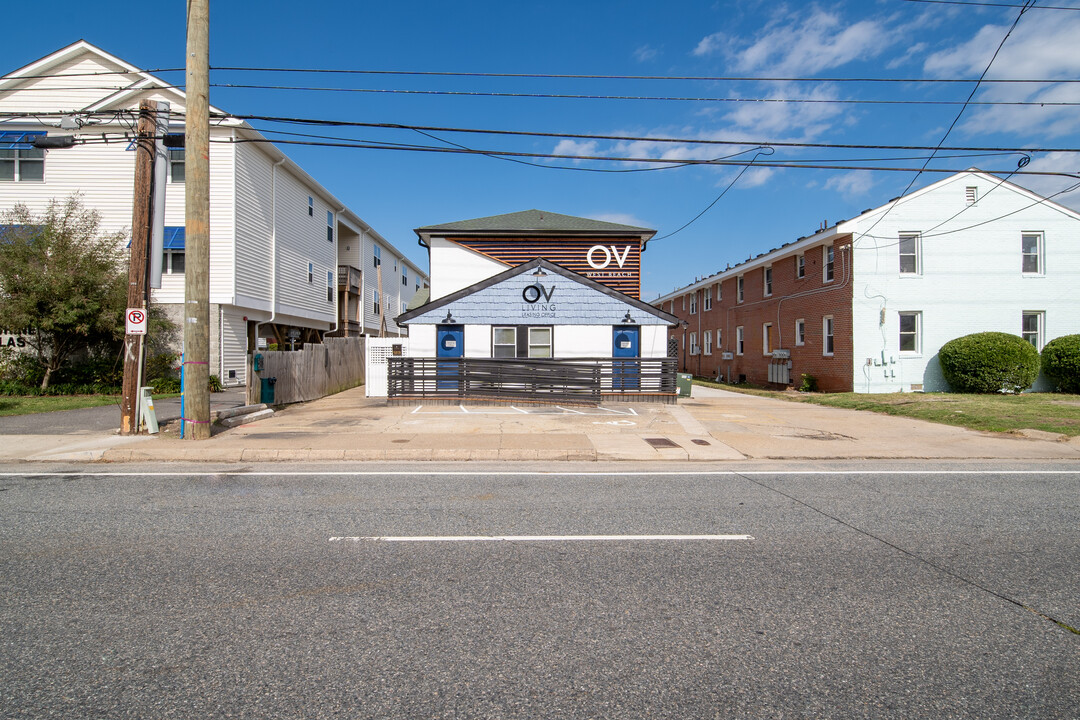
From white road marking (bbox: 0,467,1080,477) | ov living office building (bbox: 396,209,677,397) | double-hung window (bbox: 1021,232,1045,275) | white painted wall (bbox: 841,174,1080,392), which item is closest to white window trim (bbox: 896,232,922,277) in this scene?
white painted wall (bbox: 841,174,1080,392)

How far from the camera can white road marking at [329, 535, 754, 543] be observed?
5387mm

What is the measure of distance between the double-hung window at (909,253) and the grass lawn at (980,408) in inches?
212

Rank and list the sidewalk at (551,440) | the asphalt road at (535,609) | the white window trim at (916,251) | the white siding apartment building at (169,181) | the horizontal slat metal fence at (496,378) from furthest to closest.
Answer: the white window trim at (916,251) → the white siding apartment building at (169,181) → the horizontal slat metal fence at (496,378) → the sidewalk at (551,440) → the asphalt road at (535,609)

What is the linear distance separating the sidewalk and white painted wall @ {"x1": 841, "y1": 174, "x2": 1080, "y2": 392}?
29.6ft

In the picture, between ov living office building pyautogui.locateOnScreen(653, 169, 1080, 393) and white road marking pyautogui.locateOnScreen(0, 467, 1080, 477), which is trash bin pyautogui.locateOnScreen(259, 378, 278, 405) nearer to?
white road marking pyautogui.locateOnScreen(0, 467, 1080, 477)

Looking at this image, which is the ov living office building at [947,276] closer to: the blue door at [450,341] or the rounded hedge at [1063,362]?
the rounded hedge at [1063,362]

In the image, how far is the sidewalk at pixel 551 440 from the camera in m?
10.0

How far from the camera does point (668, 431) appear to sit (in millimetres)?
12859

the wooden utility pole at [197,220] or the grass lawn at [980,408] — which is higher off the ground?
the wooden utility pole at [197,220]

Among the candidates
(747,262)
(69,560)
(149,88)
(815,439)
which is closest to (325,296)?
(149,88)

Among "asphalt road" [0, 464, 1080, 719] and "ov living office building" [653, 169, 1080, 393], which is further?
"ov living office building" [653, 169, 1080, 393]

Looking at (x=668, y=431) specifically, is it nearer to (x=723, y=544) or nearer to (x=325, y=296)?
(x=723, y=544)

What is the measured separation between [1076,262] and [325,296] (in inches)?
1329

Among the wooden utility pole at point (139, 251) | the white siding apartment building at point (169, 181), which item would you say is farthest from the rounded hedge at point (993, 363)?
the white siding apartment building at point (169, 181)
